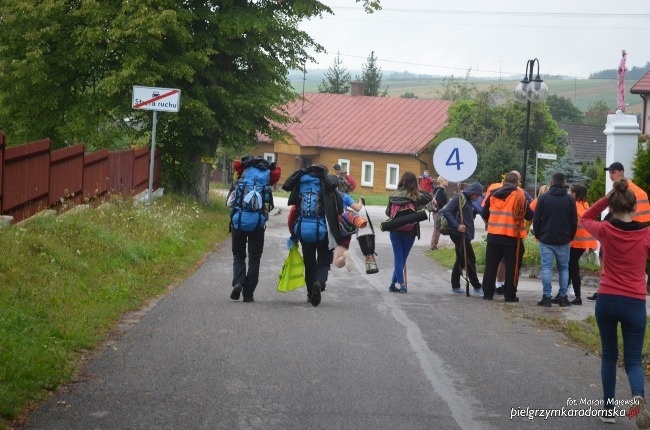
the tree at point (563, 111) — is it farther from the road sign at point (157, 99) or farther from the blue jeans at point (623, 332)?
the blue jeans at point (623, 332)

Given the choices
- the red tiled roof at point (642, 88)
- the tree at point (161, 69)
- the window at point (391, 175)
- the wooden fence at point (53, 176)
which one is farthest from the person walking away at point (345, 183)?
the window at point (391, 175)

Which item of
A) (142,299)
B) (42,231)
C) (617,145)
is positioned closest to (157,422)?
(142,299)

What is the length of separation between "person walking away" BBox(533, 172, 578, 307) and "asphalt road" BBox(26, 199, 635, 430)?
0.52 metres

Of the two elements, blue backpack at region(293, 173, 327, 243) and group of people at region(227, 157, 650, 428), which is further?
blue backpack at region(293, 173, 327, 243)

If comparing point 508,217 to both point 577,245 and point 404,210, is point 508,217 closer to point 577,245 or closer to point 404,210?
point 577,245

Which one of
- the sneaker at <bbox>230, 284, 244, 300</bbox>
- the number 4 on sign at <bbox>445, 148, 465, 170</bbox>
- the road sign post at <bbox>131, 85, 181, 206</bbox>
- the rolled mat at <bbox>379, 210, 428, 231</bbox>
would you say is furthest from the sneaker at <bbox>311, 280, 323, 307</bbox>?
the road sign post at <bbox>131, 85, 181, 206</bbox>

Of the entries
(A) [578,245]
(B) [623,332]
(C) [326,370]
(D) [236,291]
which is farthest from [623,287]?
(A) [578,245]

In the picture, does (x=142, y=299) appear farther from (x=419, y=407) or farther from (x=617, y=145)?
(x=617, y=145)

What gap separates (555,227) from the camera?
1463cm

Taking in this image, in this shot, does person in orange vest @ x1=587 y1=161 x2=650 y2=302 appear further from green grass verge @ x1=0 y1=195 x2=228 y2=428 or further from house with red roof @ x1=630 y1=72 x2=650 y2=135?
house with red roof @ x1=630 y1=72 x2=650 y2=135

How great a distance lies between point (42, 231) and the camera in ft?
48.7

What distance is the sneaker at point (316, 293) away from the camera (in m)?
13.2

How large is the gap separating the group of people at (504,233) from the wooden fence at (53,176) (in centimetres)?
427

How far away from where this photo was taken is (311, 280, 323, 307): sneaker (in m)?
13.2
